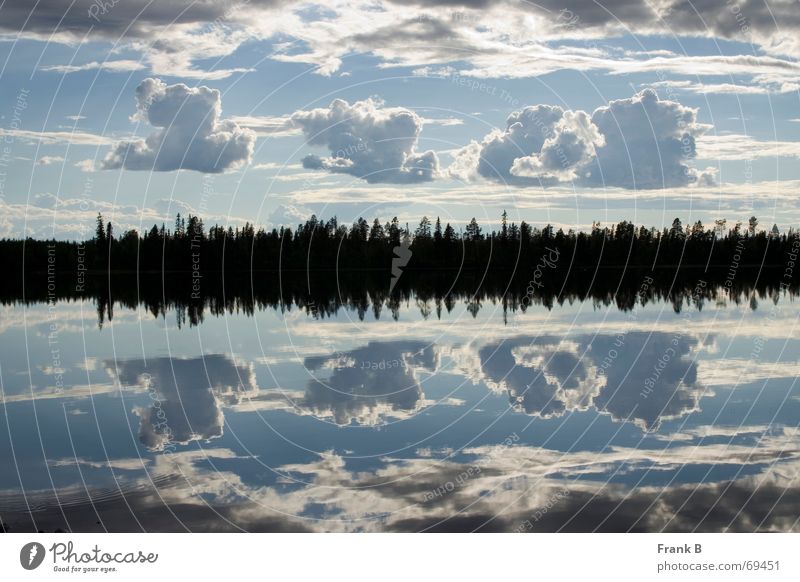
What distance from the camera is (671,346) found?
47438mm

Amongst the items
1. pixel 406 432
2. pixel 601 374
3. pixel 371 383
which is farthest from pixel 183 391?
pixel 601 374

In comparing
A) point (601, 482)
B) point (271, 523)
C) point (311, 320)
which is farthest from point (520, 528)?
point (311, 320)

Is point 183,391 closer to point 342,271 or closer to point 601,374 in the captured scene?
point 601,374

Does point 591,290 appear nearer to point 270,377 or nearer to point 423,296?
point 423,296

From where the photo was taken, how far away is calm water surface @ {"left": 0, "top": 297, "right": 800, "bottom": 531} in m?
22.9

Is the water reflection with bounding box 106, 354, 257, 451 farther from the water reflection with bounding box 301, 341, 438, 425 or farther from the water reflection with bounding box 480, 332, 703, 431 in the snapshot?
the water reflection with bounding box 480, 332, 703, 431

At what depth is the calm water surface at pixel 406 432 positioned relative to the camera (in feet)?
75.2

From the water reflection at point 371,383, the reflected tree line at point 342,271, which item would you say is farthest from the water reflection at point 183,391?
the reflected tree line at point 342,271
